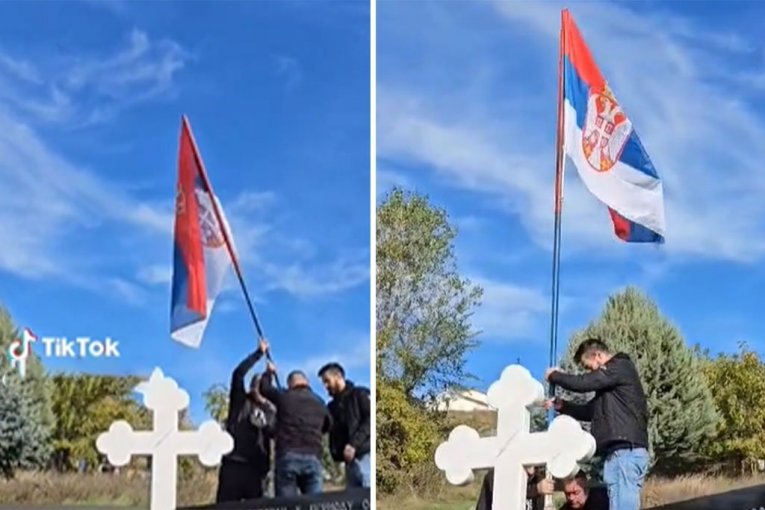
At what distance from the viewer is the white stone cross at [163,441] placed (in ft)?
12.9

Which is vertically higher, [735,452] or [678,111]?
[678,111]

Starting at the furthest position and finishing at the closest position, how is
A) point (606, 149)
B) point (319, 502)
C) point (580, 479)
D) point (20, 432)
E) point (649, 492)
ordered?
point (606, 149), point (649, 492), point (580, 479), point (319, 502), point (20, 432)

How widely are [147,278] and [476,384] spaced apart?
1136 mm

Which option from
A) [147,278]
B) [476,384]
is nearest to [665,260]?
[476,384]

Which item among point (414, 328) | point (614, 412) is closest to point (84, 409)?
point (414, 328)

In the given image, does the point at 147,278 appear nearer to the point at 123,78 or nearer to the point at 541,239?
the point at 123,78

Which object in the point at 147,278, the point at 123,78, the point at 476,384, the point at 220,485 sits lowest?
the point at 220,485

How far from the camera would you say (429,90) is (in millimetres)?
4316

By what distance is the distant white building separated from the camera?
4223 millimetres

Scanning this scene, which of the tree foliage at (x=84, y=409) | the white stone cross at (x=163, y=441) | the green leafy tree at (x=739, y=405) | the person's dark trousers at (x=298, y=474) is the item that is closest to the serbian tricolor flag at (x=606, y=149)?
the green leafy tree at (x=739, y=405)

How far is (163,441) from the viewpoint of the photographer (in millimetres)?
3986

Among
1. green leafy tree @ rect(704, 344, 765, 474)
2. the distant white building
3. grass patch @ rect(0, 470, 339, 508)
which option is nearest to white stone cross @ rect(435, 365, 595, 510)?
the distant white building

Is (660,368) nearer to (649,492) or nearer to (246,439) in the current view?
(649,492)

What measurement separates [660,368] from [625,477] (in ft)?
1.27
